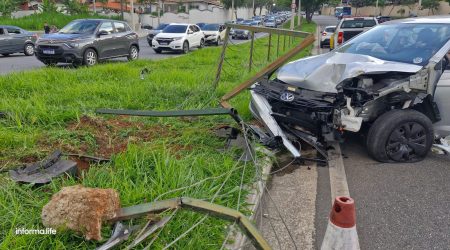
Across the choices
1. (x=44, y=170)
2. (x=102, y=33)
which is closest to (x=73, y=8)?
(x=102, y=33)

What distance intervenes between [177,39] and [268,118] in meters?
15.8

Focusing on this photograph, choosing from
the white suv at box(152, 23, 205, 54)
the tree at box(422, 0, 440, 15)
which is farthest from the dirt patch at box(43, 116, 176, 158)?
the tree at box(422, 0, 440, 15)

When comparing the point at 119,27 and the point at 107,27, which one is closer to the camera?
the point at 107,27

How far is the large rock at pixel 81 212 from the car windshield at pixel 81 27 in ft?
38.3

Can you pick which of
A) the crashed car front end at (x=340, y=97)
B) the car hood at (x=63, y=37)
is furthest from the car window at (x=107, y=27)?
the crashed car front end at (x=340, y=97)

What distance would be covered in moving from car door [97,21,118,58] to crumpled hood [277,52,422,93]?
31.2 feet

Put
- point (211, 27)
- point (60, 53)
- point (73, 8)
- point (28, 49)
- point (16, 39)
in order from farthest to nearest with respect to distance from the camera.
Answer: point (73, 8), point (211, 27), point (28, 49), point (16, 39), point (60, 53)

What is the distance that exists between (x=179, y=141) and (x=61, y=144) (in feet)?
4.21

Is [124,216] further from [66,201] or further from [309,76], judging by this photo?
[309,76]

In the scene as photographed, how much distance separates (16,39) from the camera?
1727cm

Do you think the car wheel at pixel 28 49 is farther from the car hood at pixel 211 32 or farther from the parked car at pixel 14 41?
the car hood at pixel 211 32

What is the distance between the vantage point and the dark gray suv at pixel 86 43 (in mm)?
12062

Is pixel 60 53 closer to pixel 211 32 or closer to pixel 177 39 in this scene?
pixel 177 39

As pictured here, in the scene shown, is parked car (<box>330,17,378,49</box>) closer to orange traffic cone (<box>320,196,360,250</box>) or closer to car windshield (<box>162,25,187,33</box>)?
car windshield (<box>162,25,187,33</box>)
